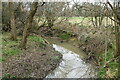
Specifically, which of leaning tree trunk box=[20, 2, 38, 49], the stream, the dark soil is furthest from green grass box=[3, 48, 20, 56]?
the stream

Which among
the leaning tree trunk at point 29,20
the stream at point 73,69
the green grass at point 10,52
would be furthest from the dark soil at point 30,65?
the leaning tree trunk at point 29,20

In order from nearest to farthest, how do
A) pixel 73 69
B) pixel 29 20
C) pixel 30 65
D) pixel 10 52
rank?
1. pixel 30 65
2. pixel 10 52
3. pixel 73 69
4. pixel 29 20

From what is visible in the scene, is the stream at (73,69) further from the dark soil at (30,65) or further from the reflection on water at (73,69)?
the dark soil at (30,65)

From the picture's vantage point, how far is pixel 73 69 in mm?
13336

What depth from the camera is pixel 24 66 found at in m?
11.5

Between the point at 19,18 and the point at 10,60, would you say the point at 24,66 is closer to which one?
the point at 10,60

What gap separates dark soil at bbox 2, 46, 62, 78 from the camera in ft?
34.8

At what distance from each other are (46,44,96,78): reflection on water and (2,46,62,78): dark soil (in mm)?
410

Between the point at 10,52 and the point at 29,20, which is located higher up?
the point at 29,20

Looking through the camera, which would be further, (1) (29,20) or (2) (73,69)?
(1) (29,20)

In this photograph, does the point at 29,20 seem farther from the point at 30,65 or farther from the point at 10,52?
the point at 30,65

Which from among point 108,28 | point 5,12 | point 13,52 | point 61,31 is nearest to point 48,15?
point 61,31

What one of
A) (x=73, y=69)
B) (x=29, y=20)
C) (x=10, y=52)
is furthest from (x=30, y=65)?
(x=29, y=20)

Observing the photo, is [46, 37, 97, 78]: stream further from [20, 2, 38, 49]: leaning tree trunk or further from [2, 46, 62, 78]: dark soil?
[20, 2, 38, 49]: leaning tree trunk
